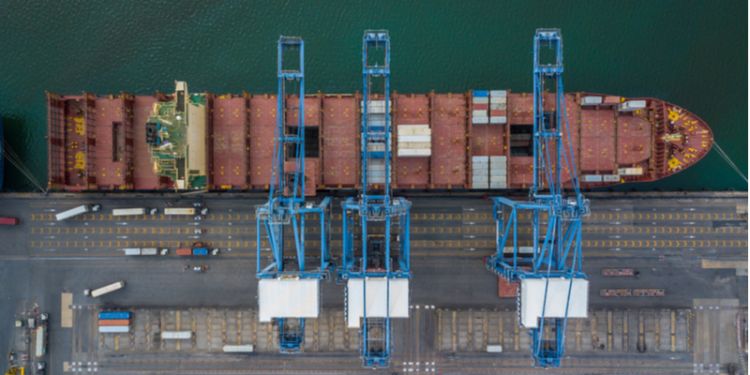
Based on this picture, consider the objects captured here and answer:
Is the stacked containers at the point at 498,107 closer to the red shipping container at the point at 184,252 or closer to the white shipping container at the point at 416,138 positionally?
the white shipping container at the point at 416,138

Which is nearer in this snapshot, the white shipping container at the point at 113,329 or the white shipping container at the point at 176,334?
the white shipping container at the point at 113,329

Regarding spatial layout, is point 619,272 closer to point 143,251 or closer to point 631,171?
point 631,171

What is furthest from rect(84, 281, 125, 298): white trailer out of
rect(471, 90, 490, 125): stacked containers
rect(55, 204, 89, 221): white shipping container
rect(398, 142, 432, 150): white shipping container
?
rect(471, 90, 490, 125): stacked containers

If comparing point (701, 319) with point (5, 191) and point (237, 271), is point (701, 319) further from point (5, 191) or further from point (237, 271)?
point (5, 191)

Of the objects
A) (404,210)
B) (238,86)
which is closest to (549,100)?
(404,210)

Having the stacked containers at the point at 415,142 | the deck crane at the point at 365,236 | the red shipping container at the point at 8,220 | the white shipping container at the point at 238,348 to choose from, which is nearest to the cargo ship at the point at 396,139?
the stacked containers at the point at 415,142

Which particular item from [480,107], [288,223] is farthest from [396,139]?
[288,223]

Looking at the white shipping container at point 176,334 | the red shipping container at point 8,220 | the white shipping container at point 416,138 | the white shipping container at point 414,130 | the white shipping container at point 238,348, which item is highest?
the white shipping container at point 414,130
